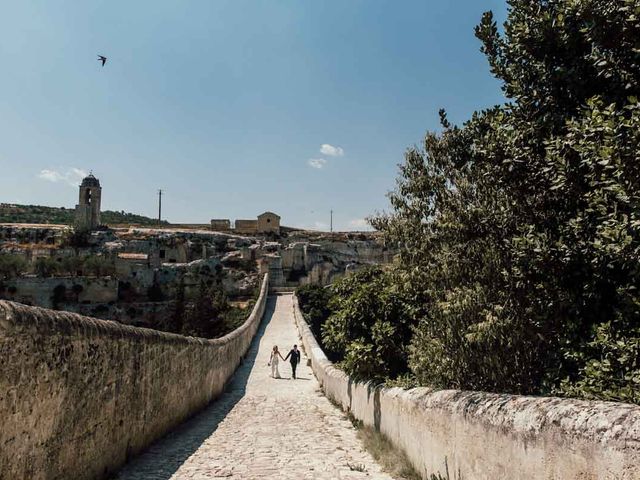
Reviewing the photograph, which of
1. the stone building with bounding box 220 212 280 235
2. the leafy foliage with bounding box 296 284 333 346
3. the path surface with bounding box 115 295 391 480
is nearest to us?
the path surface with bounding box 115 295 391 480

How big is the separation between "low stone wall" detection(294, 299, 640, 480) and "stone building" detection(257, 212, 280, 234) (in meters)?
79.2

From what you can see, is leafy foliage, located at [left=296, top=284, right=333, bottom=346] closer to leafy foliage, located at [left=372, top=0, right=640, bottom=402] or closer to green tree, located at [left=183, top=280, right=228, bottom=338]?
green tree, located at [left=183, top=280, right=228, bottom=338]

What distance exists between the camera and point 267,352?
22234mm

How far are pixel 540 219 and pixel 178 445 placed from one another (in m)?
5.76

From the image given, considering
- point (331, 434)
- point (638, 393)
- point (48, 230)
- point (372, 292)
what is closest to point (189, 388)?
point (331, 434)

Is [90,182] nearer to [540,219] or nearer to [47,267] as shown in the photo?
[47,267]

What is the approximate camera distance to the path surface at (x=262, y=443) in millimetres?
6055

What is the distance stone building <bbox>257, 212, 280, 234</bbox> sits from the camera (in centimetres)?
8506

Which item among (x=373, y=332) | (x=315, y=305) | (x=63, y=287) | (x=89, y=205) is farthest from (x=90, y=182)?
(x=373, y=332)

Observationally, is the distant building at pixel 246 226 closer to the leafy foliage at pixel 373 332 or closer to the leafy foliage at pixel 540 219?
the leafy foliage at pixel 373 332

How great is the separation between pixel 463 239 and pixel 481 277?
0.55 m

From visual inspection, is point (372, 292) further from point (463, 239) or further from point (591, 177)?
point (591, 177)

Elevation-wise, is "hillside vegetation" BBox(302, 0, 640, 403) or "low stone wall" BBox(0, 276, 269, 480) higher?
"hillside vegetation" BBox(302, 0, 640, 403)

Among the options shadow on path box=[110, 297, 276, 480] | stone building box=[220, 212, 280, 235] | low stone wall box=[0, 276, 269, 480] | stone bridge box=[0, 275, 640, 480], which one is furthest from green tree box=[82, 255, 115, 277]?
low stone wall box=[0, 276, 269, 480]
